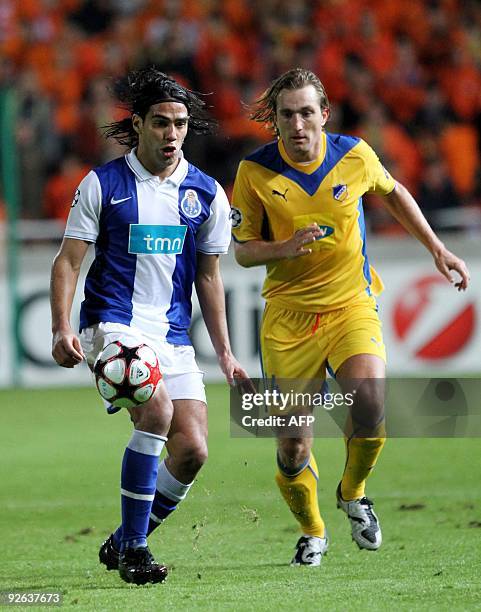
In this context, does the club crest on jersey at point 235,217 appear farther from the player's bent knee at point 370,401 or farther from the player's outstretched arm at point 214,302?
the player's bent knee at point 370,401

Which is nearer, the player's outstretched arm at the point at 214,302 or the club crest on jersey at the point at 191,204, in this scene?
the club crest on jersey at the point at 191,204

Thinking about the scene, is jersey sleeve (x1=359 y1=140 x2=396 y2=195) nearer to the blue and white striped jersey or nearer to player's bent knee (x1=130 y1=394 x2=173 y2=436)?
the blue and white striped jersey

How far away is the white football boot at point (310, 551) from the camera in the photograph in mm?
5422

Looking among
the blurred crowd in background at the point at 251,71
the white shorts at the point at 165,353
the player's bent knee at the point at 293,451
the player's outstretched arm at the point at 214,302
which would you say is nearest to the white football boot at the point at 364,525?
the player's bent knee at the point at 293,451

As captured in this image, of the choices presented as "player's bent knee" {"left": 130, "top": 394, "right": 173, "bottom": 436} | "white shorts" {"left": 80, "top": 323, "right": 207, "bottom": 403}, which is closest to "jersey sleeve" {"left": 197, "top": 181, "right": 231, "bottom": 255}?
"white shorts" {"left": 80, "top": 323, "right": 207, "bottom": 403}

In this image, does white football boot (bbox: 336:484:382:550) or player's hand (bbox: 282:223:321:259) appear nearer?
player's hand (bbox: 282:223:321:259)

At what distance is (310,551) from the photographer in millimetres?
5480

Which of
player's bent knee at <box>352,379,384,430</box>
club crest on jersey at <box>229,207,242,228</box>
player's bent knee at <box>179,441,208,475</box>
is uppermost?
club crest on jersey at <box>229,207,242,228</box>

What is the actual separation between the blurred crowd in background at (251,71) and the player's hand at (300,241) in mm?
6936

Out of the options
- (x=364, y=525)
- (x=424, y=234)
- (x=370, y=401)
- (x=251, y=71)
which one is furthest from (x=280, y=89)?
(x=251, y=71)

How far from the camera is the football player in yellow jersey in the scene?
5688 millimetres

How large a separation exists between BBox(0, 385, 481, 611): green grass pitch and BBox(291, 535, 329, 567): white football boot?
0.06 metres

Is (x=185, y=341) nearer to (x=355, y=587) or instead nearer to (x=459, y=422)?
(x=355, y=587)

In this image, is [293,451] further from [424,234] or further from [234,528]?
[424,234]
